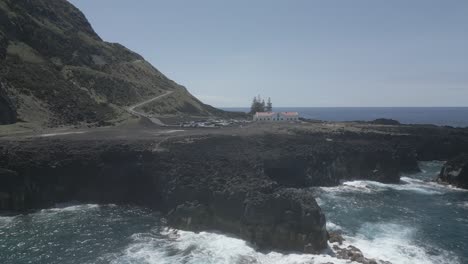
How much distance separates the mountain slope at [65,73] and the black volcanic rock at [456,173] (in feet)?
248

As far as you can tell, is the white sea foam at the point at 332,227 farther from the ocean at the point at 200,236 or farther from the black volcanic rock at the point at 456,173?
the black volcanic rock at the point at 456,173

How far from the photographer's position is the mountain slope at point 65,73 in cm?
10019

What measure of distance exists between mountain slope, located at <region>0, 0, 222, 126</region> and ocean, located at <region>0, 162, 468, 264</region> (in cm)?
4170

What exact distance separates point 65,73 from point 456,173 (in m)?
108

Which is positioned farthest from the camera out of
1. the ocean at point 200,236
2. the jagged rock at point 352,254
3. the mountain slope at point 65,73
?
the mountain slope at point 65,73

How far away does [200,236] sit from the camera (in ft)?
170

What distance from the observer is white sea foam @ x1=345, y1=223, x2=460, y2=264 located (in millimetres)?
46000

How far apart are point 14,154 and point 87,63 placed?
8714cm

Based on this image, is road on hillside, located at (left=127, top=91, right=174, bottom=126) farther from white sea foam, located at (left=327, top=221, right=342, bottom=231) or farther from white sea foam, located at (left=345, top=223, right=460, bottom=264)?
white sea foam, located at (left=345, top=223, right=460, bottom=264)

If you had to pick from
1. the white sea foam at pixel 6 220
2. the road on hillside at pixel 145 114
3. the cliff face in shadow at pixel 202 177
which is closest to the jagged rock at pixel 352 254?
the cliff face in shadow at pixel 202 177

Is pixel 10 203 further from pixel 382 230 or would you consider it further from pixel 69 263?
pixel 382 230

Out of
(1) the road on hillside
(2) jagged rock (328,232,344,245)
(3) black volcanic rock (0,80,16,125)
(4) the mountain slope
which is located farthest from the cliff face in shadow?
(1) the road on hillside

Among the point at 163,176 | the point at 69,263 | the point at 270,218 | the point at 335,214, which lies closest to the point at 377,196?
the point at 335,214

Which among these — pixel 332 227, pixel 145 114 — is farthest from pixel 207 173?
pixel 145 114
